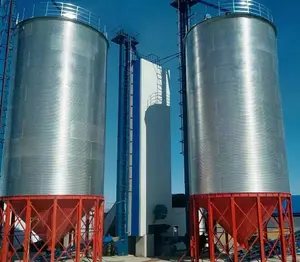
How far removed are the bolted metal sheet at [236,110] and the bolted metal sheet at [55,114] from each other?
5586mm

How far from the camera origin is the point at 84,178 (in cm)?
1781

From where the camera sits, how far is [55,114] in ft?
57.4

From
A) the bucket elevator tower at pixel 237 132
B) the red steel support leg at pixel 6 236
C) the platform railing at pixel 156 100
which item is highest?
the platform railing at pixel 156 100

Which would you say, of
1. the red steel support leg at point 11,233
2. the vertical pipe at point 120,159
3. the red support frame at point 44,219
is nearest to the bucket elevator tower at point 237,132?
the red support frame at point 44,219

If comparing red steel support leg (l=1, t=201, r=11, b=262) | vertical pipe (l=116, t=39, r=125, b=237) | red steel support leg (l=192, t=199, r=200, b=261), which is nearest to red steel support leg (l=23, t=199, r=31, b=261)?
red steel support leg (l=1, t=201, r=11, b=262)

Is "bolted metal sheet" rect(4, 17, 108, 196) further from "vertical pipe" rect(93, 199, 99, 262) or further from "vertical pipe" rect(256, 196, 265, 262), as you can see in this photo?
"vertical pipe" rect(256, 196, 265, 262)

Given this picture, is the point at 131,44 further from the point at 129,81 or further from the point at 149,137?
the point at 149,137

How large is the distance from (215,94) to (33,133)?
Answer: 9.37m

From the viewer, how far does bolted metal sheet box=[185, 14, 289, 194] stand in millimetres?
17125

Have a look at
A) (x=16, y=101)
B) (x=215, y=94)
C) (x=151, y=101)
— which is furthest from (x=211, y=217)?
(x=151, y=101)

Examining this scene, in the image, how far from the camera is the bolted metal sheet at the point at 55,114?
1697cm

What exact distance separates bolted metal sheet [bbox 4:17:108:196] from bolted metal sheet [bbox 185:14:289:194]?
5.59m

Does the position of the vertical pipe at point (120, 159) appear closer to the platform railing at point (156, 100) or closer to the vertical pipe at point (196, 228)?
the platform railing at point (156, 100)

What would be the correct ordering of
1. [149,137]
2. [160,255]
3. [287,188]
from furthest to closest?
1. [149,137]
2. [160,255]
3. [287,188]
